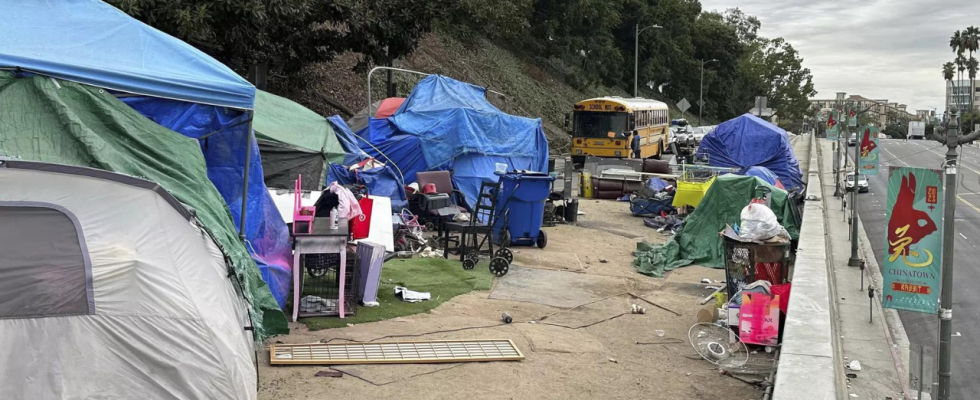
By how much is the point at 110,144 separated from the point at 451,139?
36.6 ft

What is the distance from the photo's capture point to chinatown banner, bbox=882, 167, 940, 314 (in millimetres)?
8758

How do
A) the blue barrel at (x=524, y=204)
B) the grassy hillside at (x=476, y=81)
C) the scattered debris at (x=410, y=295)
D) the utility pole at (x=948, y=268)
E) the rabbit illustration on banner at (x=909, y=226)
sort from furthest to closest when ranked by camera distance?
the grassy hillside at (x=476, y=81) → the blue barrel at (x=524, y=204) → the scattered debris at (x=410, y=295) → the rabbit illustration on banner at (x=909, y=226) → the utility pole at (x=948, y=268)

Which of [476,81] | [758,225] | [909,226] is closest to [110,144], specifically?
[758,225]

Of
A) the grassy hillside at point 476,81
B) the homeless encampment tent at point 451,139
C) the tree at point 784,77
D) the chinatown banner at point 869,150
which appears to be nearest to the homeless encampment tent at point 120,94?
the homeless encampment tent at point 451,139

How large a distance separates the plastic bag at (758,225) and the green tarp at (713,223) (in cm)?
388

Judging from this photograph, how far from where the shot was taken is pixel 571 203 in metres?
18.5

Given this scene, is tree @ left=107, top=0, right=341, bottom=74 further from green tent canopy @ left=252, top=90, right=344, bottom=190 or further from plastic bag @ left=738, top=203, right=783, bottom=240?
plastic bag @ left=738, top=203, right=783, bottom=240

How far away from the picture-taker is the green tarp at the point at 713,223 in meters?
14.4

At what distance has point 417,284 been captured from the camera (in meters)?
11.1

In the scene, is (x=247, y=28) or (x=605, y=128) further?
(x=605, y=128)

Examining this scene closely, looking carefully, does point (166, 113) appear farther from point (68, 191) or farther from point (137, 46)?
point (68, 191)

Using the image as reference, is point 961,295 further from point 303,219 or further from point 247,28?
point 247,28

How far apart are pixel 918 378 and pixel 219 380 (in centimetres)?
554

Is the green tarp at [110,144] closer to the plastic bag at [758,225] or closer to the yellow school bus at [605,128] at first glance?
the plastic bag at [758,225]
